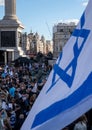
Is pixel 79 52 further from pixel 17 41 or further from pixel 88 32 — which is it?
pixel 17 41

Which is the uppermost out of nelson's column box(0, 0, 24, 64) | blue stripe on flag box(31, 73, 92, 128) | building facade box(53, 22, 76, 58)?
blue stripe on flag box(31, 73, 92, 128)

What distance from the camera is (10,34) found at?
189 feet

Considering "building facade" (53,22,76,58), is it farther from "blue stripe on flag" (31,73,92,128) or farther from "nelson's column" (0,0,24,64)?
"blue stripe on flag" (31,73,92,128)

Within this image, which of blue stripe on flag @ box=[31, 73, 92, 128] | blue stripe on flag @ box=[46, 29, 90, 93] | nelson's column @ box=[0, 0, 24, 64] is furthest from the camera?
nelson's column @ box=[0, 0, 24, 64]

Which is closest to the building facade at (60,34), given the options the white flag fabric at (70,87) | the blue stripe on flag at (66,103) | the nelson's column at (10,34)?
the nelson's column at (10,34)

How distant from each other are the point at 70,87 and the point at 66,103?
0.36ft

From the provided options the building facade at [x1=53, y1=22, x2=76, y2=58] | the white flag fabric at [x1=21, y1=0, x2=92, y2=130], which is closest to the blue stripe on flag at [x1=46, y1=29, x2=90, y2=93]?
the white flag fabric at [x1=21, y1=0, x2=92, y2=130]

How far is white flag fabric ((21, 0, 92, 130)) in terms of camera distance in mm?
2426

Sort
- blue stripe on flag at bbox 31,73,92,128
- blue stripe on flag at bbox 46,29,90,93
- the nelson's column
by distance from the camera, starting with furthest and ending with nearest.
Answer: the nelson's column, blue stripe on flag at bbox 46,29,90,93, blue stripe on flag at bbox 31,73,92,128

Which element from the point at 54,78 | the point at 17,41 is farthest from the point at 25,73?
the point at 54,78

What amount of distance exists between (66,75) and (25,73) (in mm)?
35112

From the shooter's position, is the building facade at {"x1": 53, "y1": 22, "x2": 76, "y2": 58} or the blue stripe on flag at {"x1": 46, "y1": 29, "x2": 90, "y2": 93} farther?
the building facade at {"x1": 53, "y1": 22, "x2": 76, "y2": 58}

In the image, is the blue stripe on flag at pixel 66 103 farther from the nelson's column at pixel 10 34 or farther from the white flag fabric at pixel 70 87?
the nelson's column at pixel 10 34

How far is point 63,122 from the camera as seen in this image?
2.47 meters
